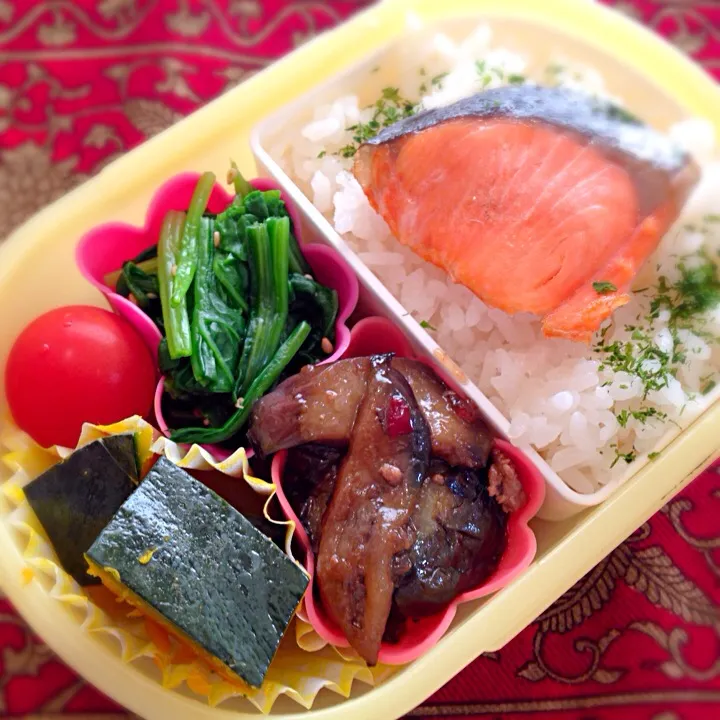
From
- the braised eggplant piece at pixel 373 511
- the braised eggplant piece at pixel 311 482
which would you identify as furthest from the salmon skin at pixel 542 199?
the braised eggplant piece at pixel 311 482

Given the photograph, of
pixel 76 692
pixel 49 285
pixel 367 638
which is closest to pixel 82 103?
pixel 49 285

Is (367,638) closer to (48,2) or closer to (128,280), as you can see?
(128,280)

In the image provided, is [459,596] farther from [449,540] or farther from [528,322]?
[528,322]

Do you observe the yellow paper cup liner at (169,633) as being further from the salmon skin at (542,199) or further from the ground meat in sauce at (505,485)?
the salmon skin at (542,199)

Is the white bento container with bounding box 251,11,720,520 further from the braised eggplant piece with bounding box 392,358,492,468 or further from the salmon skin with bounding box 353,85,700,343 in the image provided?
the salmon skin with bounding box 353,85,700,343

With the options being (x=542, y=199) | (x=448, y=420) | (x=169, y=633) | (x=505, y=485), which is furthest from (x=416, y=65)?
(x=169, y=633)

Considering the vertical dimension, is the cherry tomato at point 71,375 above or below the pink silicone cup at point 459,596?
above
